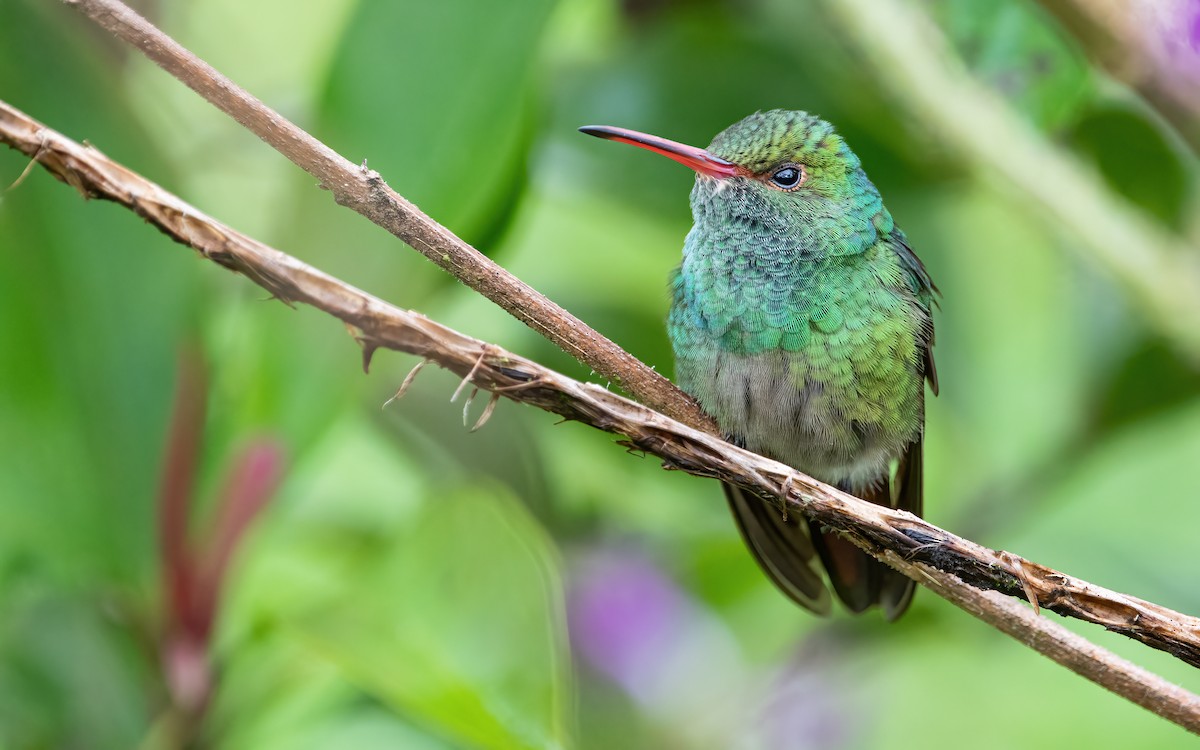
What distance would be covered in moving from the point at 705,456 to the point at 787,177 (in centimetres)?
89

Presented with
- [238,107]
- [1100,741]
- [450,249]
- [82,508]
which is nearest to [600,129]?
[450,249]

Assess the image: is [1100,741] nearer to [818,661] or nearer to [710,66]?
[818,661]

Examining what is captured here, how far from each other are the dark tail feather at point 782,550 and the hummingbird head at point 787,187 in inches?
16.3

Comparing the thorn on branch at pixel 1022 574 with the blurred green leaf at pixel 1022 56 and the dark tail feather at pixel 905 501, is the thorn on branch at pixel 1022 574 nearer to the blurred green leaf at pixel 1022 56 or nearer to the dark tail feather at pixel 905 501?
the dark tail feather at pixel 905 501

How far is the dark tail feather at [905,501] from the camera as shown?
1843mm

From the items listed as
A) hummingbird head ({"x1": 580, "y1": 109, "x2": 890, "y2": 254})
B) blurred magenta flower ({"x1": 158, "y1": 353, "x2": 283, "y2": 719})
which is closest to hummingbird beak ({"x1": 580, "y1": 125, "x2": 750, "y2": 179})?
hummingbird head ({"x1": 580, "y1": 109, "x2": 890, "y2": 254})

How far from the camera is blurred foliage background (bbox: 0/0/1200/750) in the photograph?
1742 millimetres

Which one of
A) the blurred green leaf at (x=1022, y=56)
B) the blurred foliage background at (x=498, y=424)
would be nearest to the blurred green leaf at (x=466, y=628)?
the blurred foliage background at (x=498, y=424)

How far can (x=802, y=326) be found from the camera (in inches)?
72.1

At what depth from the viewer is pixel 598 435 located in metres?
2.27

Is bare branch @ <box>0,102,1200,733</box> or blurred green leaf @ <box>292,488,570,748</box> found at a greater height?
bare branch @ <box>0,102,1200,733</box>

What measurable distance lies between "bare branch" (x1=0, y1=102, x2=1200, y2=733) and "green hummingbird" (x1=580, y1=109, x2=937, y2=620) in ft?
1.80

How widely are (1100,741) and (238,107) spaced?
8.41 feet

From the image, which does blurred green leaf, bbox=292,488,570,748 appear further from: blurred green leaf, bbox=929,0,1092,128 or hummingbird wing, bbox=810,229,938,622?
blurred green leaf, bbox=929,0,1092,128
